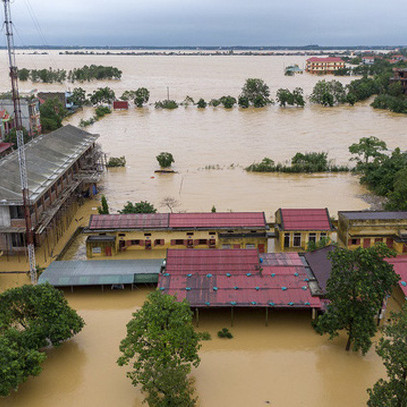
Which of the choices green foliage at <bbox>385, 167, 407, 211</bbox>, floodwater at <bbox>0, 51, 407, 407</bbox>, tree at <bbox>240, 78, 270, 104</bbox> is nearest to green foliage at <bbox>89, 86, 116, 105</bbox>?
floodwater at <bbox>0, 51, 407, 407</bbox>

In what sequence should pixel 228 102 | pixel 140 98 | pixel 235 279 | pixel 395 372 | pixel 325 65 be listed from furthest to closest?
pixel 325 65, pixel 140 98, pixel 228 102, pixel 235 279, pixel 395 372

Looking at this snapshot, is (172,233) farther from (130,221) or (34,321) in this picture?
(34,321)

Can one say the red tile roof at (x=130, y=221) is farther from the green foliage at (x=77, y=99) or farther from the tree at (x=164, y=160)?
the green foliage at (x=77, y=99)

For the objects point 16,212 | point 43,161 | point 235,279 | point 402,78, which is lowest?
point 235,279

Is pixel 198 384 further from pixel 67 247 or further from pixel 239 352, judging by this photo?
pixel 67 247

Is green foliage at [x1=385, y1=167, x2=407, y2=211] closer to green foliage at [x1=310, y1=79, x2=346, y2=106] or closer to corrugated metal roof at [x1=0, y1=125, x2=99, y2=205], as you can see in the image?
corrugated metal roof at [x1=0, y1=125, x2=99, y2=205]

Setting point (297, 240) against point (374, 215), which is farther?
point (374, 215)

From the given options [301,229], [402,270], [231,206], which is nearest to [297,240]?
[301,229]
